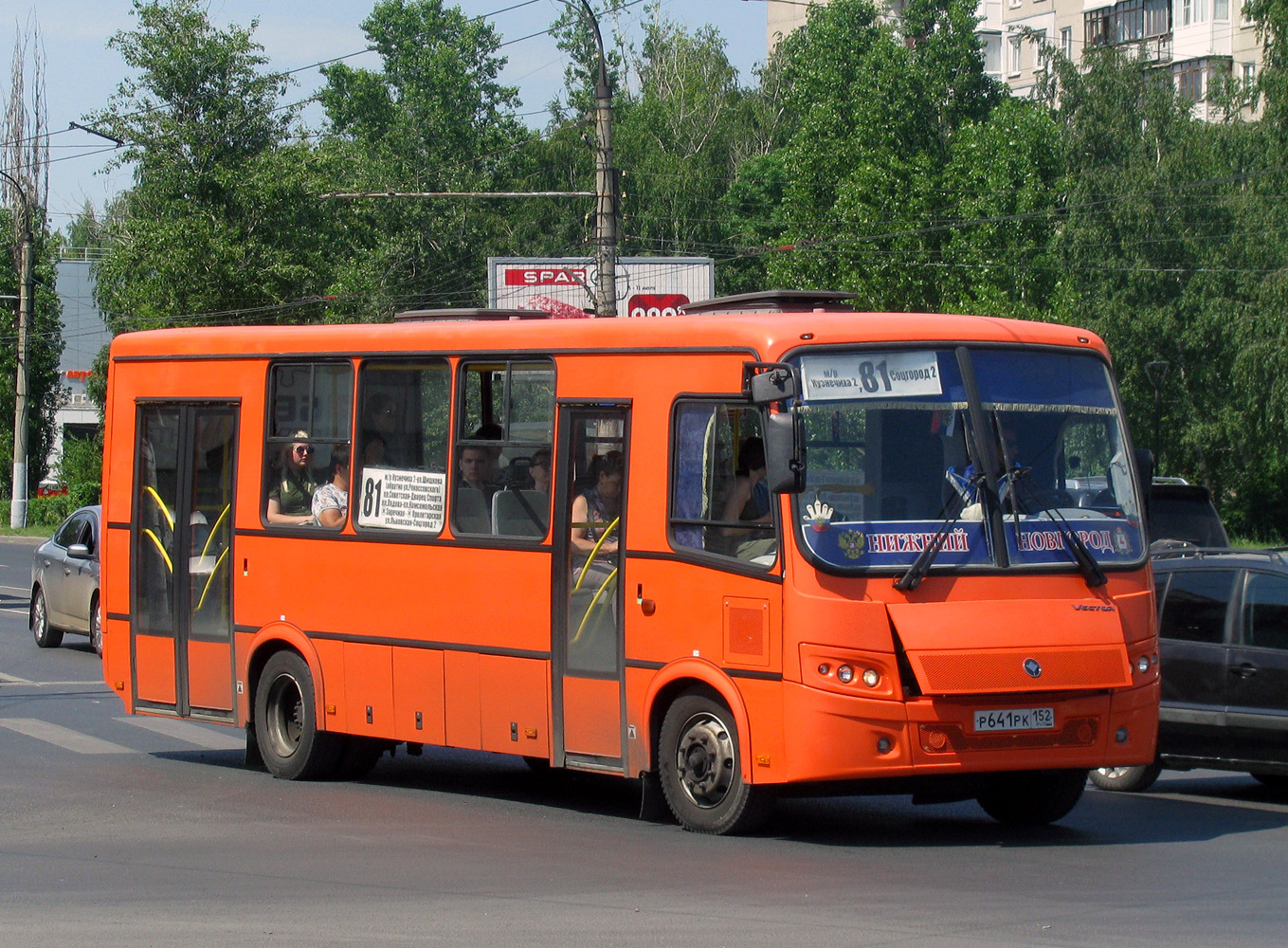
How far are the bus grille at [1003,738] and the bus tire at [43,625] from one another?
1540cm

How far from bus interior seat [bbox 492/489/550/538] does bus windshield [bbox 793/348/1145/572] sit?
2.00 meters

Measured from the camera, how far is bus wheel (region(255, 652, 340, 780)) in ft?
38.8

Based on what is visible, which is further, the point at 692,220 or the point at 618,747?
the point at 692,220

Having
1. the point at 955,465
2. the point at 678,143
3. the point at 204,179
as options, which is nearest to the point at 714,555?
the point at 955,465

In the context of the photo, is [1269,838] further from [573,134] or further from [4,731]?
[573,134]

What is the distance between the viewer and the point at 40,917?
7180 millimetres

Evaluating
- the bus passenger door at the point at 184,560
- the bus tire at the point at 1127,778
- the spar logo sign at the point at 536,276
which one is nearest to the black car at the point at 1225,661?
the bus tire at the point at 1127,778

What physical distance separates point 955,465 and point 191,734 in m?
8.11

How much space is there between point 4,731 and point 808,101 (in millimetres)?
55590

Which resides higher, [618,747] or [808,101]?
[808,101]

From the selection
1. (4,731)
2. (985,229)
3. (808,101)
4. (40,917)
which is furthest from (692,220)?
(40,917)

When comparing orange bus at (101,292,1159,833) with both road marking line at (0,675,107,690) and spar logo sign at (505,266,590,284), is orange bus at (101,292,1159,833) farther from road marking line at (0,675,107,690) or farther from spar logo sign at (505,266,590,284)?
spar logo sign at (505,266,590,284)

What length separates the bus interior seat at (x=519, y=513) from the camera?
10320mm

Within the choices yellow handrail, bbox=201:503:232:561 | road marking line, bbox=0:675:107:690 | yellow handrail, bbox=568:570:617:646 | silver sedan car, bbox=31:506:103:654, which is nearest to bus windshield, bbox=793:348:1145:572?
yellow handrail, bbox=568:570:617:646
